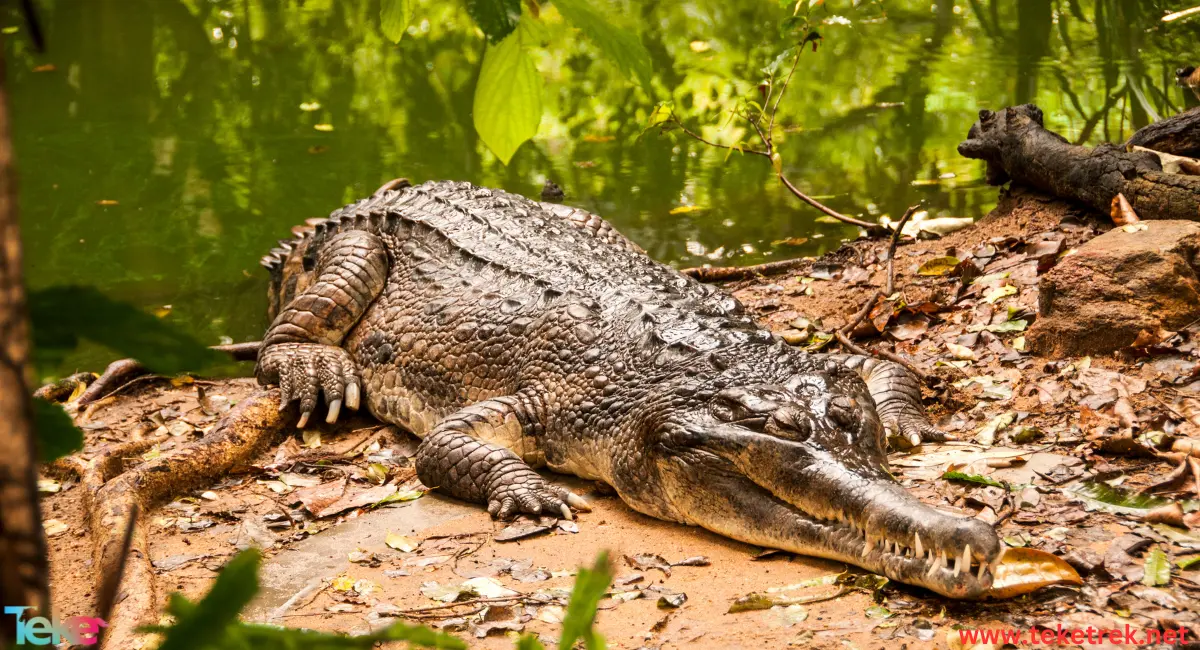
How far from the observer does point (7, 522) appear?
0.72 metres

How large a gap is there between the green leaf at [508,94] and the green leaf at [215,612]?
27.0 inches

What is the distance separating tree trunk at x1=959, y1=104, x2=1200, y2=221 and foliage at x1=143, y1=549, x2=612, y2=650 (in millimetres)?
5365

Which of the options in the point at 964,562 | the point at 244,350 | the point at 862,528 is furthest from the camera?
the point at 244,350

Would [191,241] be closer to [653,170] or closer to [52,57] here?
[653,170]

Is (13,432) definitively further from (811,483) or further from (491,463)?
(491,463)

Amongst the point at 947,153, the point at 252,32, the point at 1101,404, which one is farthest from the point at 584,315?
the point at 252,32

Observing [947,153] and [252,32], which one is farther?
[252,32]

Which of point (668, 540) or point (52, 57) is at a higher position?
point (52, 57)

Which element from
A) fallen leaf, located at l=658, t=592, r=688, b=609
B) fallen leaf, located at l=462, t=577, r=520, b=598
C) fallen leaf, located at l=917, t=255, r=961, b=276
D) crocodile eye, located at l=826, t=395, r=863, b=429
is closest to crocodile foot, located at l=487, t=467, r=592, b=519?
fallen leaf, located at l=462, t=577, r=520, b=598

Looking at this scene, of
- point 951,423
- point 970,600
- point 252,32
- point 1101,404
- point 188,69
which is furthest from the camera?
point 252,32

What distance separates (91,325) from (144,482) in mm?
4261

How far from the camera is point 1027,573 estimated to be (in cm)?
302

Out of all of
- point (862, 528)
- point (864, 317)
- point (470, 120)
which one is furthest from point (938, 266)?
point (470, 120)

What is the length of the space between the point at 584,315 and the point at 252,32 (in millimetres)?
12550
